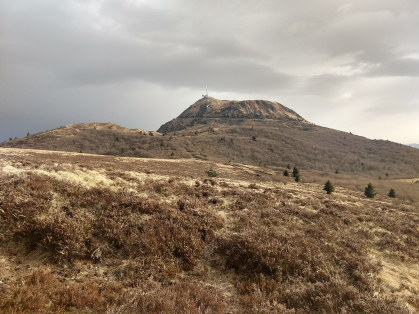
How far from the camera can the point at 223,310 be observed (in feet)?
14.9

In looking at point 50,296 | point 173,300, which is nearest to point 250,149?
point 173,300

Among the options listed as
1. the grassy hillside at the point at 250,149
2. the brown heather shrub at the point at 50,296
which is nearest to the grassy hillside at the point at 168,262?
the brown heather shrub at the point at 50,296

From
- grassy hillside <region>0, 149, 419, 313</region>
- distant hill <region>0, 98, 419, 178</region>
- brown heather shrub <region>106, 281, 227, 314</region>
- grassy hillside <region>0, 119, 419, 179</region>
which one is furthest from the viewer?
distant hill <region>0, 98, 419, 178</region>

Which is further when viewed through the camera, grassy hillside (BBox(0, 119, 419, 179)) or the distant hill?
the distant hill

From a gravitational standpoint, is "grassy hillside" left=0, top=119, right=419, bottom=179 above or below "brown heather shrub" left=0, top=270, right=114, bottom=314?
above

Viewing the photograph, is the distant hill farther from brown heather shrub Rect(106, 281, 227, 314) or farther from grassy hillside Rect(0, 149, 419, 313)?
brown heather shrub Rect(106, 281, 227, 314)

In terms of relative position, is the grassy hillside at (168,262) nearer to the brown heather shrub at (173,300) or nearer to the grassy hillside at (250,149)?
the brown heather shrub at (173,300)

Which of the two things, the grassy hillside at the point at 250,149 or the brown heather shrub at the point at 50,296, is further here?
the grassy hillside at the point at 250,149

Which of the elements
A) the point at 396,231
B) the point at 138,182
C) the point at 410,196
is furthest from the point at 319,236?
the point at 410,196

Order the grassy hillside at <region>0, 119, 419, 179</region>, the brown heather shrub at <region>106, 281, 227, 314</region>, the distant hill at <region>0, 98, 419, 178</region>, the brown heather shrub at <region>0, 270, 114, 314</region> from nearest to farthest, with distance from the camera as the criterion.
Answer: the brown heather shrub at <region>0, 270, 114, 314</region> < the brown heather shrub at <region>106, 281, 227, 314</region> < the grassy hillside at <region>0, 119, 419, 179</region> < the distant hill at <region>0, 98, 419, 178</region>

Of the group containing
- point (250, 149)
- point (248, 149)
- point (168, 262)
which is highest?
point (250, 149)

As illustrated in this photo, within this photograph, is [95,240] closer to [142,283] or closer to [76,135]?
[142,283]

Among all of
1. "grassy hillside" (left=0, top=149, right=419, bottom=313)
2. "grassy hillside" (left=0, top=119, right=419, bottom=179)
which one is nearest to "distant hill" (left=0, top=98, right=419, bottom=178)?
"grassy hillside" (left=0, top=119, right=419, bottom=179)

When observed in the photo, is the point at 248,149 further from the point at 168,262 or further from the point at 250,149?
the point at 168,262
